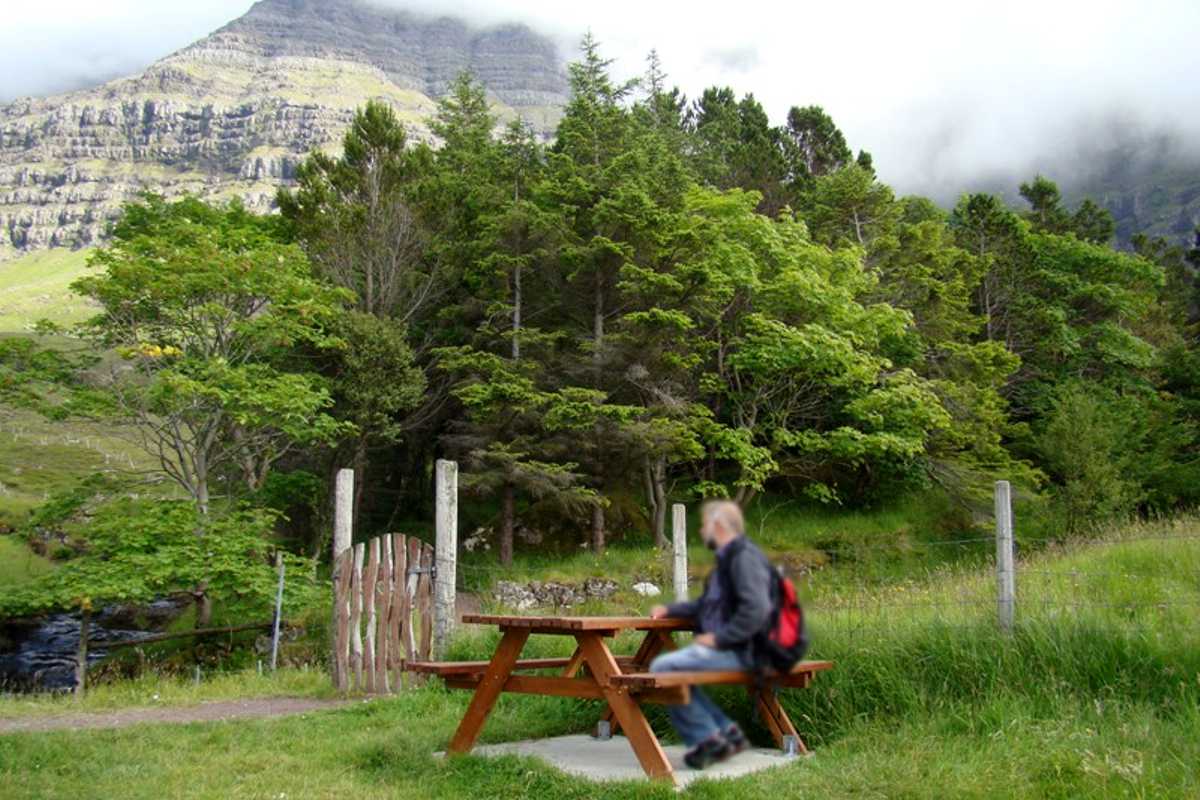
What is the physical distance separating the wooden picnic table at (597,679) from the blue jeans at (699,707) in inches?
219

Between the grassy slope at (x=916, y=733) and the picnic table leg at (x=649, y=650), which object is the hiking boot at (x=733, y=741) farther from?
the picnic table leg at (x=649, y=650)

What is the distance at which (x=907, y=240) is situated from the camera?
4422 centimetres

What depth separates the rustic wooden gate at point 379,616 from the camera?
1502 cm

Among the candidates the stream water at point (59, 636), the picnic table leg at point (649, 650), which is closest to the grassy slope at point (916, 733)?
the picnic table leg at point (649, 650)

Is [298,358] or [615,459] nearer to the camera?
[615,459]

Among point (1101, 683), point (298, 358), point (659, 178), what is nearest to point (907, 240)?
point (659, 178)

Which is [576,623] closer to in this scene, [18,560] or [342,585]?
[342,585]

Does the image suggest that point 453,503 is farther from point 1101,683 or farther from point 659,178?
point 659,178

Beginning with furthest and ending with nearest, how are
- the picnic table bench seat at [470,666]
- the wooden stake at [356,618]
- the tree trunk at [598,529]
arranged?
1. the tree trunk at [598,529]
2. the wooden stake at [356,618]
3. the picnic table bench seat at [470,666]

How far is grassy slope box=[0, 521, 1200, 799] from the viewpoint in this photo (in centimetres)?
750

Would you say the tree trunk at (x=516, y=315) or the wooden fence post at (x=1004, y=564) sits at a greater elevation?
the tree trunk at (x=516, y=315)

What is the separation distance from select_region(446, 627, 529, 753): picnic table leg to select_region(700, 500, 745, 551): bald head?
8.04 metres

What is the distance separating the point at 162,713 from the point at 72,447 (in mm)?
80059

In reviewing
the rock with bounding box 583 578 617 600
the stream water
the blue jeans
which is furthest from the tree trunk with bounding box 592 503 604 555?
the blue jeans
